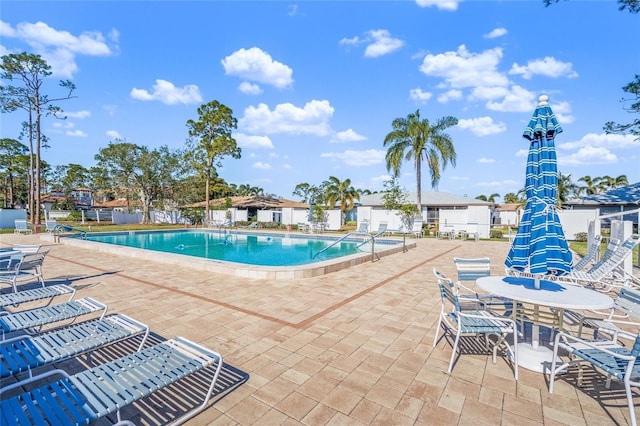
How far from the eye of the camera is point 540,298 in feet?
9.56

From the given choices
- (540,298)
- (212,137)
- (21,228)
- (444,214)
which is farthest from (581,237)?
(21,228)

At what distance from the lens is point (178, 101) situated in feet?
84.6

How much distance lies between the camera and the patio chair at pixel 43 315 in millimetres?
3023

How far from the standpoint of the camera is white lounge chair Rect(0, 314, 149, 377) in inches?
90.6

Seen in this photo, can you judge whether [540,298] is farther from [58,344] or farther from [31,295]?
[31,295]

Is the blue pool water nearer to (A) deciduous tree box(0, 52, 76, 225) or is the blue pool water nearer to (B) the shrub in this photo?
(A) deciduous tree box(0, 52, 76, 225)

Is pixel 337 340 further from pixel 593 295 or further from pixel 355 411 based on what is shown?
pixel 593 295

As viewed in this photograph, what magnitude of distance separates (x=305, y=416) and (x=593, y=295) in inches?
126

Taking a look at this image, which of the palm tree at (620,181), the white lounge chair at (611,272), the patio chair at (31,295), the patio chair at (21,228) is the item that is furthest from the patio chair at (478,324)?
the palm tree at (620,181)

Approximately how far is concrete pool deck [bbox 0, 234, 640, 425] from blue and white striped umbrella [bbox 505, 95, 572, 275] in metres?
1.22

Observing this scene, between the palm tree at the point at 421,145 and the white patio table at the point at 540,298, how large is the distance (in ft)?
61.3

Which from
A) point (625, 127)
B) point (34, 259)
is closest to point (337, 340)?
point (34, 259)

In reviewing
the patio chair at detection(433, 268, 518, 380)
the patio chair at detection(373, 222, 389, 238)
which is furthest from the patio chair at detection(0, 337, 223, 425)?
the patio chair at detection(373, 222, 389, 238)

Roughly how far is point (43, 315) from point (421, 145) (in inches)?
851
